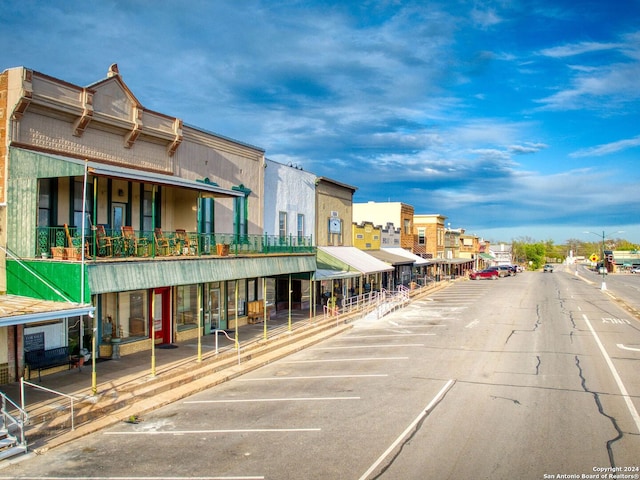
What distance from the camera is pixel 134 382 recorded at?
14.2m

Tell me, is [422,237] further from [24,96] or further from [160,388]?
[24,96]

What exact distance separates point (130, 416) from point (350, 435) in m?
5.21

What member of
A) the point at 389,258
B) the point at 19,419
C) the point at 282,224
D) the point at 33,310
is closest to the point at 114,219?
the point at 33,310

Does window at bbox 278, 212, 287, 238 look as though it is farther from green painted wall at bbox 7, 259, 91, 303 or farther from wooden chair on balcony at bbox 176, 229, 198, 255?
green painted wall at bbox 7, 259, 91, 303

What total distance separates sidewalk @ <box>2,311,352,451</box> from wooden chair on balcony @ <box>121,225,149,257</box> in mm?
3137

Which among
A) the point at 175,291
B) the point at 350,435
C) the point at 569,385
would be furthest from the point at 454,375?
the point at 175,291

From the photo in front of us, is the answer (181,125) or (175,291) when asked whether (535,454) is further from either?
(181,125)

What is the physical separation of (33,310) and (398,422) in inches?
350

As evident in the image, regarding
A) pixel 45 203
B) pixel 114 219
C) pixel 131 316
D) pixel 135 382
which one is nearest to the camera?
pixel 135 382

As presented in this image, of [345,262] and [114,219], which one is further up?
[114,219]

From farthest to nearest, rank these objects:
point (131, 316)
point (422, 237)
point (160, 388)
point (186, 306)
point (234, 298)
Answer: point (422, 237), point (234, 298), point (186, 306), point (131, 316), point (160, 388)

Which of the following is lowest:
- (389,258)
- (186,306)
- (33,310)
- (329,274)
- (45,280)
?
(186,306)

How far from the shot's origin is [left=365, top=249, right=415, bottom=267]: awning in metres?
39.8

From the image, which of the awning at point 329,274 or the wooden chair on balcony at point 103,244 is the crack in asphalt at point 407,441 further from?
the awning at point 329,274
